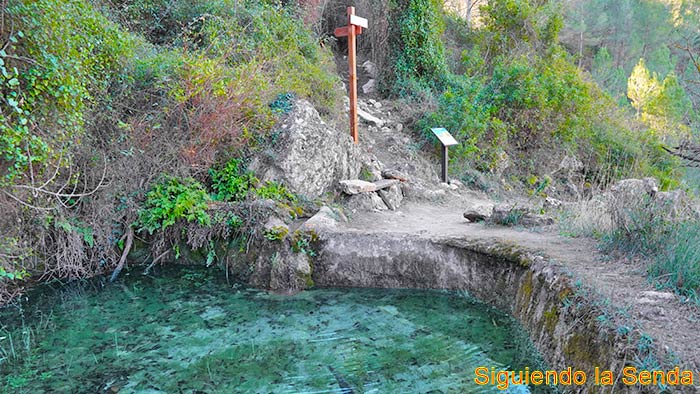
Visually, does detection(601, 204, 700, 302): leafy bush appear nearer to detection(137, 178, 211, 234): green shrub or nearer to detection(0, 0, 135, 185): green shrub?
detection(137, 178, 211, 234): green shrub

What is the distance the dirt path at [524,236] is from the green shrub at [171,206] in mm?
1890

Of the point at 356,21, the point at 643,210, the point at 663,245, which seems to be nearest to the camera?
the point at 663,245

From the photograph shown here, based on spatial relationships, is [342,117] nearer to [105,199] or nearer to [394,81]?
[394,81]

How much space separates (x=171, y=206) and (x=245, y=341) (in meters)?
2.34

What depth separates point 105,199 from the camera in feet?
18.3

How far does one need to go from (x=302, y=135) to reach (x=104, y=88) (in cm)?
270

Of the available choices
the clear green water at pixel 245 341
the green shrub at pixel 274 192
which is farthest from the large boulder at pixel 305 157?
the clear green water at pixel 245 341

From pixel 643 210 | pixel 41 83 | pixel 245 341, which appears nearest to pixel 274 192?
pixel 245 341

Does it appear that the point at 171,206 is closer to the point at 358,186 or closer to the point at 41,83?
the point at 41,83

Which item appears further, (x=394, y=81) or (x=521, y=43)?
(x=521, y=43)

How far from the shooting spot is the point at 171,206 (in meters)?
5.64

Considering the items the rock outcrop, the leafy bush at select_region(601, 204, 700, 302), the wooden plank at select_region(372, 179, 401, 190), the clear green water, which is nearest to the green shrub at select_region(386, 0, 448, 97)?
the wooden plank at select_region(372, 179, 401, 190)

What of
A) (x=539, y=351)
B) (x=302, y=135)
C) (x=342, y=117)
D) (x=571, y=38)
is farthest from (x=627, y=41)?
(x=539, y=351)

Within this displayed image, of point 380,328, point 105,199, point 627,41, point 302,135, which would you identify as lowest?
point 380,328
